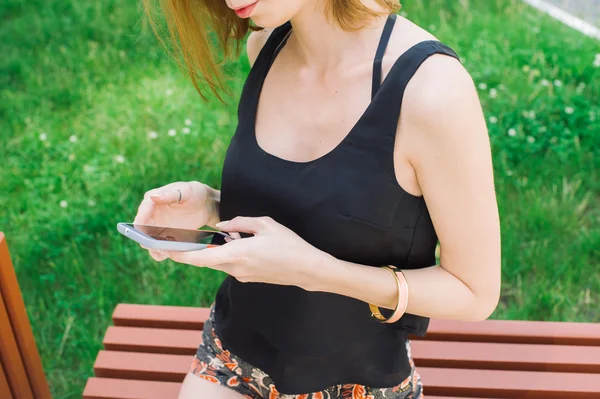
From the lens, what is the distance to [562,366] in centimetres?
213

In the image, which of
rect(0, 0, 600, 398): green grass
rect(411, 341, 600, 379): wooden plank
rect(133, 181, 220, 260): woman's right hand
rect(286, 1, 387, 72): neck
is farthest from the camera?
rect(0, 0, 600, 398): green grass

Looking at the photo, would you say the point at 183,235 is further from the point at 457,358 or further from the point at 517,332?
the point at 517,332

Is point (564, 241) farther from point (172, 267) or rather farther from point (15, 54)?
point (15, 54)

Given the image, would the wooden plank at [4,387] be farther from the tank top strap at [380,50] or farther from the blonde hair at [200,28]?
the tank top strap at [380,50]

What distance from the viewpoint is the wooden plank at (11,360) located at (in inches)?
79.0

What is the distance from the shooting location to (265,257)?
1.37 m

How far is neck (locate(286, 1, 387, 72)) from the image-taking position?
5.07 ft

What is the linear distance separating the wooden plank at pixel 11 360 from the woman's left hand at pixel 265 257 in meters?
0.84

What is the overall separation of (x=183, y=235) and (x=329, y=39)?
545mm

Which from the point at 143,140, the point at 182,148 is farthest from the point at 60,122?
the point at 182,148

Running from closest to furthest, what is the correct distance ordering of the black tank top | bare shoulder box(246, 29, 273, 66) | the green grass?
the black tank top → bare shoulder box(246, 29, 273, 66) → the green grass

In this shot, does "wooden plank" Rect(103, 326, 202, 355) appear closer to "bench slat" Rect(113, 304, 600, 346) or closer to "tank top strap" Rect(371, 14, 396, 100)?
"bench slat" Rect(113, 304, 600, 346)

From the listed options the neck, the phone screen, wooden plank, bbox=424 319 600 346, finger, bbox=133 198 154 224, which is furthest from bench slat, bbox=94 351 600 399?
the neck

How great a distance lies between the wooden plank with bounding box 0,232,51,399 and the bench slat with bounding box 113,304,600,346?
11.6 inches
